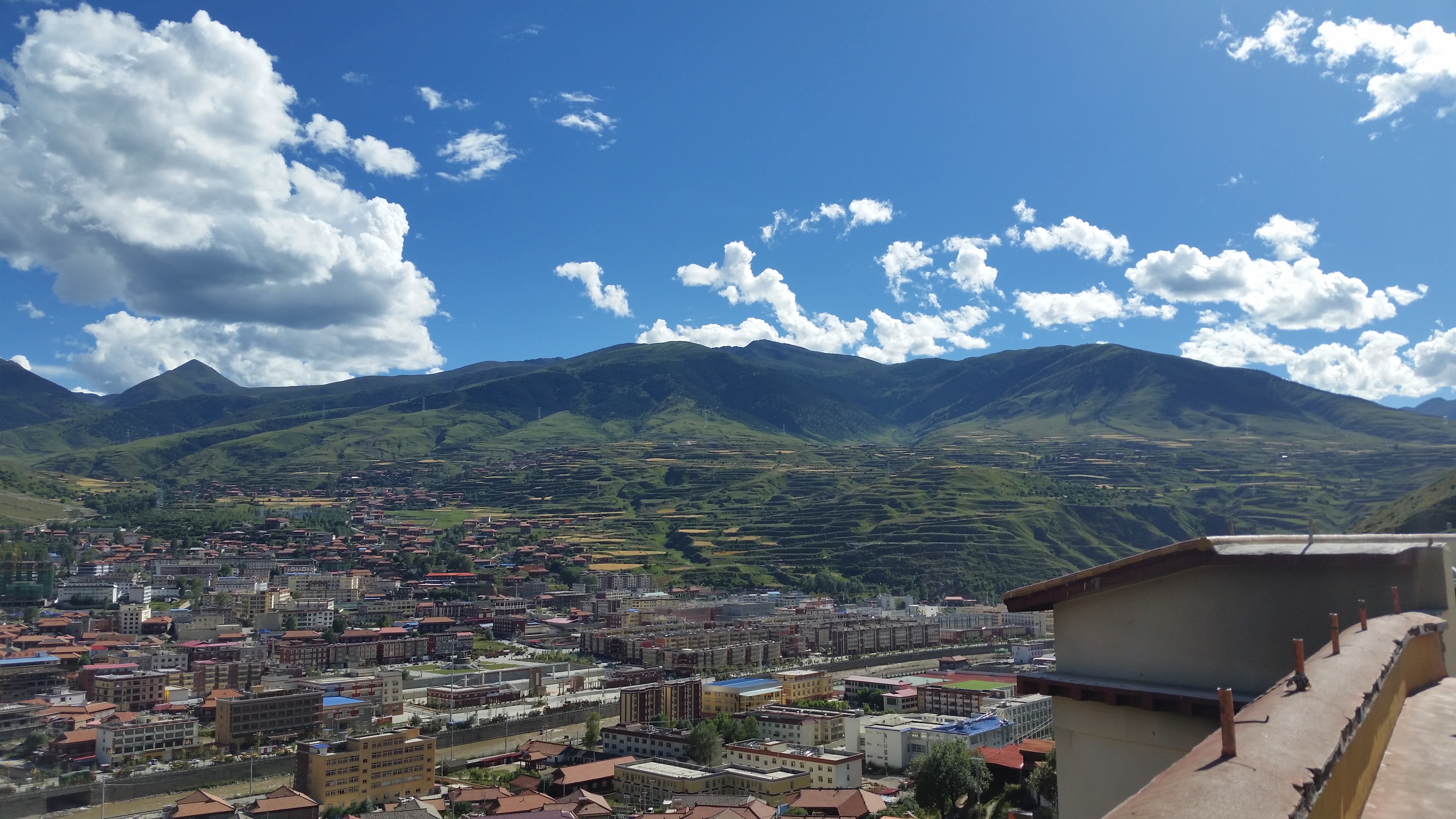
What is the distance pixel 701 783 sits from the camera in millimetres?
20906

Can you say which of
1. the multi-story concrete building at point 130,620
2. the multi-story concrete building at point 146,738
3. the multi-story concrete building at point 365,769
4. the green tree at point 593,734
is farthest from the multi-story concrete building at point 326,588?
the multi-story concrete building at point 365,769

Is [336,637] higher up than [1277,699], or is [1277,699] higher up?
[1277,699]

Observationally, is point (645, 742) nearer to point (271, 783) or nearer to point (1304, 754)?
point (271, 783)

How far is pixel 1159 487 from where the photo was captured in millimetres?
76875

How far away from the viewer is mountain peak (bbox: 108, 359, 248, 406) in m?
184

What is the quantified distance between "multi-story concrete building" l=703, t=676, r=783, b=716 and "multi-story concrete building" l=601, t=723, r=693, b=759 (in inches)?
155

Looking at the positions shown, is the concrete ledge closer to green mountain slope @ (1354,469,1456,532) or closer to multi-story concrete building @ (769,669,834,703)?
multi-story concrete building @ (769,669,834,703)

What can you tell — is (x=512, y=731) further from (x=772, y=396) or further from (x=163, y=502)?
(x=772, y=396)

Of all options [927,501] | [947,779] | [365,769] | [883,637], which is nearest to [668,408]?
[927,501]

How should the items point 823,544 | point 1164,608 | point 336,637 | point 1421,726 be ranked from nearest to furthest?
1. point 1421,726
2. point 1164,608
3. point 336,637
4. point 823,544

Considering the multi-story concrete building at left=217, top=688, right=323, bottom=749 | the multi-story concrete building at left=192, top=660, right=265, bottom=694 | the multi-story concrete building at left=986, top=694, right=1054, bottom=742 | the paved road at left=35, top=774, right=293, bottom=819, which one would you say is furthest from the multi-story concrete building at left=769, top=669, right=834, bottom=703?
the multi-story concrete building at left=192, top=660, right=265, bottom=694

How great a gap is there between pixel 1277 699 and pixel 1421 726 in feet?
2.48

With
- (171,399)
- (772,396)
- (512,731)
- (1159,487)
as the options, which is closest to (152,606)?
(512,731)

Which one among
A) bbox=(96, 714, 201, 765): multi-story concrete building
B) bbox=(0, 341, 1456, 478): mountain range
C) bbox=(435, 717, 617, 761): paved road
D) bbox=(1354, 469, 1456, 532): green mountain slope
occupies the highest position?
bbox=(0, 341, 1456, 478): mountain range
